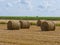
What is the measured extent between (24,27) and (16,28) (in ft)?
8.34

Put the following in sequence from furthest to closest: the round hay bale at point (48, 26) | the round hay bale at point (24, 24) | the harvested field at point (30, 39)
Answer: the round hay bale at point (24, 24) < the round hay bale at point (48, 26) < the harvested field at point (30, 39)

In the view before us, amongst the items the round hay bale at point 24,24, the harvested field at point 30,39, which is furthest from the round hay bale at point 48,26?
the round hay bale at point 24,24

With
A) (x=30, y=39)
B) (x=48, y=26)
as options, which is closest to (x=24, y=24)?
(x=48, y=26)

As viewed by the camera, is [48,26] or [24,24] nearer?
[48,26]

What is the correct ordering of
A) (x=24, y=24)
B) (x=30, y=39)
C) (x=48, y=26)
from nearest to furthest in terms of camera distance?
(x=30, y=39) < (x=48, y=26) < (x=24, y=24)

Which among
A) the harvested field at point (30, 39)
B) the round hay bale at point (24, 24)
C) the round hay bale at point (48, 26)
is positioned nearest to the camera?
the harvested field at point (30, 39)

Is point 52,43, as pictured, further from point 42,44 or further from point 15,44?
point 15,44

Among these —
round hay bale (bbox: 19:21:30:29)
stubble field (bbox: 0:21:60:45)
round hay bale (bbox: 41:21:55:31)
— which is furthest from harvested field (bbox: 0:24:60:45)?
round hay bale (bbox: 19:21:30:29)

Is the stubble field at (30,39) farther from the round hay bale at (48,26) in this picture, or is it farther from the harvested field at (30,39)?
the round hay bale at (48,26)

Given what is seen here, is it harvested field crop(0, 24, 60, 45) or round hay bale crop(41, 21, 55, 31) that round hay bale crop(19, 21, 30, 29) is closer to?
round hay bale crop(41, 21, 55, 31)

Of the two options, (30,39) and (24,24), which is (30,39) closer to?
(30,39)

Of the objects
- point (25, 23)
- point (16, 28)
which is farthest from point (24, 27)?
point (16, 28)

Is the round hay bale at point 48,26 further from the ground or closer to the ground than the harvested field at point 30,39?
further from the ground

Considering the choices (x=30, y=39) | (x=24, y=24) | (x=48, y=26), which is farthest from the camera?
(x=24, y=24)
